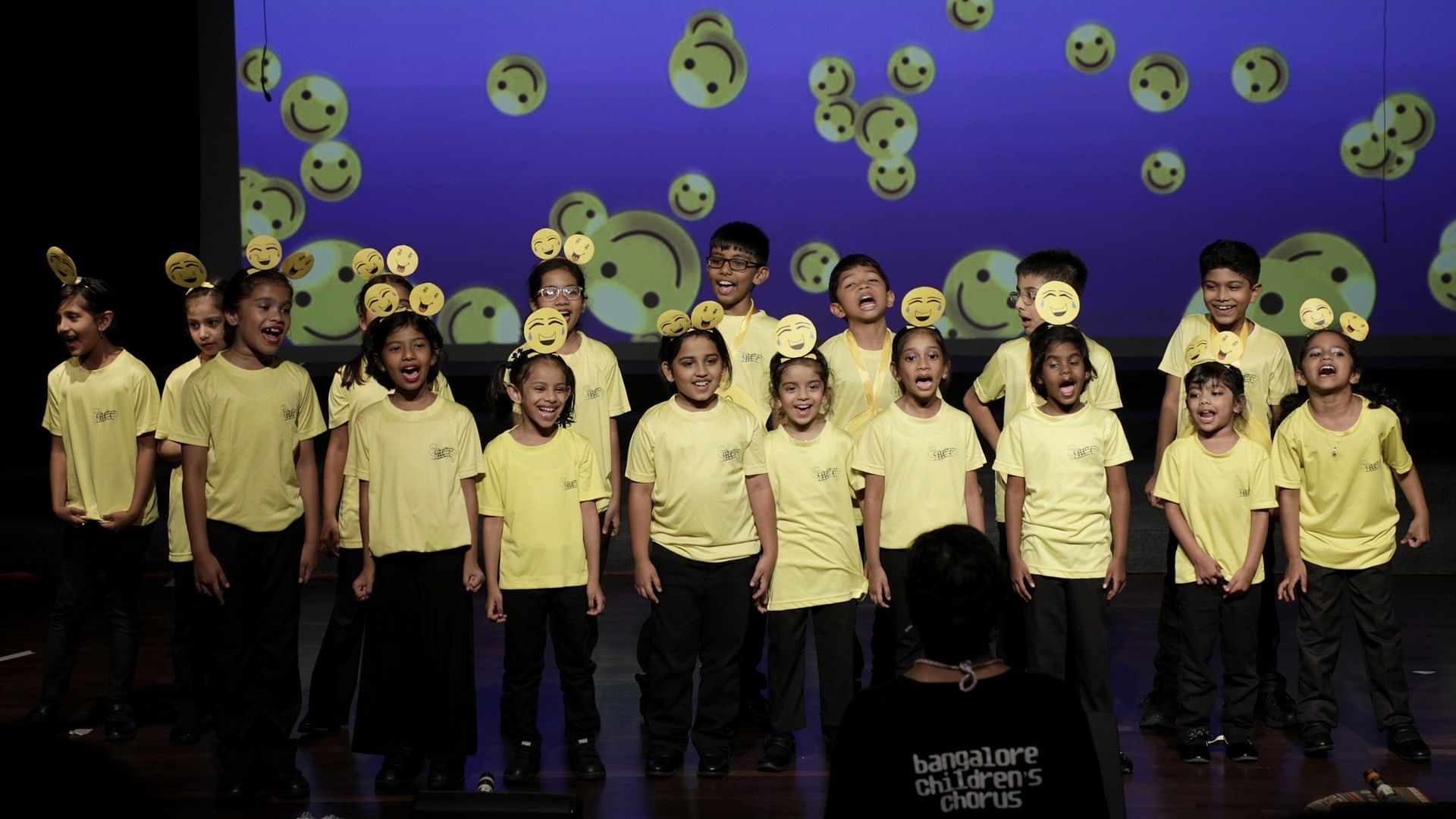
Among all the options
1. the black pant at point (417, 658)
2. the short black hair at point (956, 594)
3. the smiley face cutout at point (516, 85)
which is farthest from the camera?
the smiley face cutout at point (516, 85)

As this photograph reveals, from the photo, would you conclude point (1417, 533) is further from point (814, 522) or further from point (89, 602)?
point (89, 602)

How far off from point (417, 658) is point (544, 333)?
0.87 metres

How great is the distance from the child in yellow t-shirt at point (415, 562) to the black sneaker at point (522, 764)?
124mm

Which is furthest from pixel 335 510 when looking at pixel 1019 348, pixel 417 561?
pixel 1019 348

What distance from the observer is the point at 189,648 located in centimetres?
381

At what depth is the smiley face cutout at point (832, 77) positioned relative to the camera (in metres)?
6.41

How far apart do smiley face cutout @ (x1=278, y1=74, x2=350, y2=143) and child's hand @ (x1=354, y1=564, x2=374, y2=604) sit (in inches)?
148

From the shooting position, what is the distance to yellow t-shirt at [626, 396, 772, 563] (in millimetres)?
3490

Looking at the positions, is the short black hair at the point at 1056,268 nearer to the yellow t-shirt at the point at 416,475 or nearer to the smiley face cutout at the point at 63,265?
the yellow t-shirt at the point at 416,475

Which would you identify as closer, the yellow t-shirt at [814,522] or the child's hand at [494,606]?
the child's hand at [494,606]

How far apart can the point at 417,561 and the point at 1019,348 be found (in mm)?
1737

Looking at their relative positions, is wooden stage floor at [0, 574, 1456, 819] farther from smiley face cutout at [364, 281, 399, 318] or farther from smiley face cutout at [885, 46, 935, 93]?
smiley face cutout at [885, 46, 935, 93]

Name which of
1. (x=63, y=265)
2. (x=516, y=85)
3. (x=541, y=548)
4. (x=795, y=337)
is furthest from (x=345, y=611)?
(x=516, y=85)

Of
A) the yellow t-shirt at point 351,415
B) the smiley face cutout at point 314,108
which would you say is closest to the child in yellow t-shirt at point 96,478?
the yellow t-shirt at point 351,415
